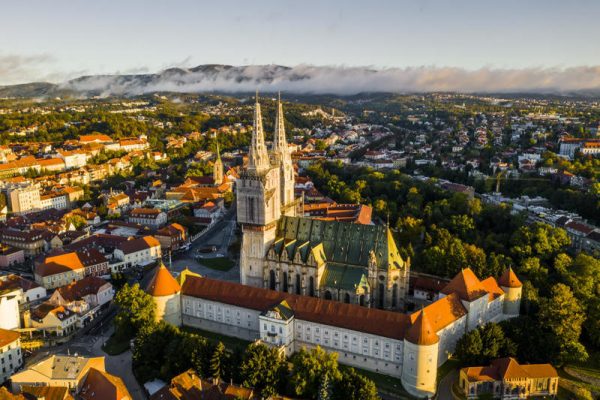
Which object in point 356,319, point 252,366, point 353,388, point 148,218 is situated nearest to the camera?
point 353,388

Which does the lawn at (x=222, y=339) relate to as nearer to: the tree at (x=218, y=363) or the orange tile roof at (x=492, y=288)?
the tree at (x=218, y=363)

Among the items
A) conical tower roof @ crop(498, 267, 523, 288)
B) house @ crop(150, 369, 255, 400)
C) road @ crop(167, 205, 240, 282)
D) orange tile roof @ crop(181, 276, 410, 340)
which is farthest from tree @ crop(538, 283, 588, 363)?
road @ crop(167, 205, 240, 282)

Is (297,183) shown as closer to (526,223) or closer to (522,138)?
(526,223)

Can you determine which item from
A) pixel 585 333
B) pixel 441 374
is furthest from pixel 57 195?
pixel 585 333

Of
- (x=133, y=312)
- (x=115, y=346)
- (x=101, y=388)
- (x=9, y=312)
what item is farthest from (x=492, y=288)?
(x=9, y=312)

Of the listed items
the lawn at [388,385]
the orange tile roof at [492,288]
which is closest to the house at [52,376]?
the lawn at [388,385]

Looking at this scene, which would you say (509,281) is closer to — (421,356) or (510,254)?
(421,356)

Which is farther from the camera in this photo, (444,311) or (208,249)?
(208,249)
